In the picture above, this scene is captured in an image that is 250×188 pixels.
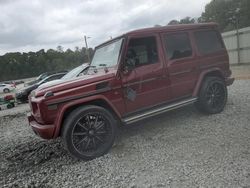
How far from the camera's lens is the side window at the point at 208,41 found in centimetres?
567

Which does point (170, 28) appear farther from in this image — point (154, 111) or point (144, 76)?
point (154, 111)

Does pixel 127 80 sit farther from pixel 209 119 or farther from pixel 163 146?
pixel 209 119

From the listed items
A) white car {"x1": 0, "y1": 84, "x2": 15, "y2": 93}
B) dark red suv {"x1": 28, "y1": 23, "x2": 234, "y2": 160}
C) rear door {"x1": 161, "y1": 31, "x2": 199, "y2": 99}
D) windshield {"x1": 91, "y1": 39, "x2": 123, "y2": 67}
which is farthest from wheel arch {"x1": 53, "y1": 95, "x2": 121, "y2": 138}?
white car {"x1": 0, "y1": 84, "x2": 15, "y2": 93}

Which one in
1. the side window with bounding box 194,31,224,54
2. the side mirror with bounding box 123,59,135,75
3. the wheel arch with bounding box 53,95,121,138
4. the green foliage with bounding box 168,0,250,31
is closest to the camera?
the wheel arch with bounding box 53,95,121,138

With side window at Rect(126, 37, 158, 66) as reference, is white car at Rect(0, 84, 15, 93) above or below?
below

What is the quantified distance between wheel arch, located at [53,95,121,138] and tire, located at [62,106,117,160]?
81 mm

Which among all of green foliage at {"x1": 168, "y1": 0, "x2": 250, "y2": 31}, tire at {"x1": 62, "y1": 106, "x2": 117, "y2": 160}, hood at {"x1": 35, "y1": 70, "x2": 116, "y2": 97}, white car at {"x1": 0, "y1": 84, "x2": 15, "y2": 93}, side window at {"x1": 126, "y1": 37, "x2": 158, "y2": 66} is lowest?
white car at {"x1": 0, "y1": 84, "x2": 15, "y2": 93}

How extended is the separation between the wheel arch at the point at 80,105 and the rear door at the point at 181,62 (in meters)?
1.41

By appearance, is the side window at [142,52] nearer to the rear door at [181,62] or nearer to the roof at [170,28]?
the roof at [170,28]

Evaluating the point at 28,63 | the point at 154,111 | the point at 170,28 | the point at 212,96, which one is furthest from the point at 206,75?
the point at 28,63

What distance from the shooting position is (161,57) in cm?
511

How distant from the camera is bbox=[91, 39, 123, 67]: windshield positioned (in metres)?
4.95

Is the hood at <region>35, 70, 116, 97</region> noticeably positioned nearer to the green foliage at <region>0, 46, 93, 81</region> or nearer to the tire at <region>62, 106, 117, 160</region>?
the tire at <region>62, 106, 117, 160</region>

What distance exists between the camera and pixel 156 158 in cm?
405
